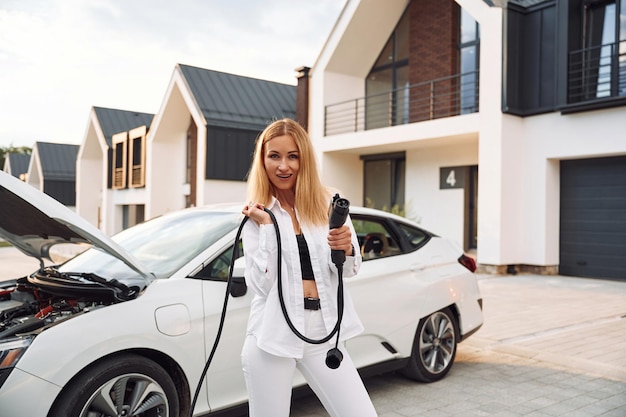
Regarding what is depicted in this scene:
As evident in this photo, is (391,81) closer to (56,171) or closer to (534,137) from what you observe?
(534,137)

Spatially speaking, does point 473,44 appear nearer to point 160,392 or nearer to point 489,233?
point 489,233

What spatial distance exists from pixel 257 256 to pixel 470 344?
477 centimetres

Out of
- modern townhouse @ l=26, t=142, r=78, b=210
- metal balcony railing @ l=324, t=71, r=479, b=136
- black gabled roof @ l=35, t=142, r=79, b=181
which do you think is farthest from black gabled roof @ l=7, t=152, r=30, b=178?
metal balcony railing @ l=324, t=71, r=479, b=136

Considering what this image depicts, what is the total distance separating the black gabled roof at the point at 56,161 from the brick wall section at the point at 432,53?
3351 cm

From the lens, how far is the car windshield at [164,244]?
12.7ft

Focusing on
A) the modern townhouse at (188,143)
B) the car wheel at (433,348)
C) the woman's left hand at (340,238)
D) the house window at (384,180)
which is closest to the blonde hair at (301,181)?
the woman's left hand at (340,238)

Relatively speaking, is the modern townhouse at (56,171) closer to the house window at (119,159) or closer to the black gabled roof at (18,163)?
the black gabled roof at (18,163)

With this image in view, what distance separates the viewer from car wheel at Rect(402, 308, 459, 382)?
494 centimetres

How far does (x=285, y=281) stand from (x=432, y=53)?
1668cm

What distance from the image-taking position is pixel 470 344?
650cm

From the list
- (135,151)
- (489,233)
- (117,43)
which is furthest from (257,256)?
(135,151)

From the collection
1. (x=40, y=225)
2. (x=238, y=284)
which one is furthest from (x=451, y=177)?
(x=40, y=225)

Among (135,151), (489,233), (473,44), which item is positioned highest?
(473,44)

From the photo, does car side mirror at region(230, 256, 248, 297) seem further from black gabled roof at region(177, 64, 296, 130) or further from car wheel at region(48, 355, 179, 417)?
black gabled roof at region(177, 64, 296, 130)
